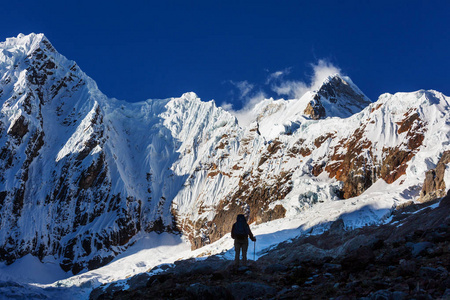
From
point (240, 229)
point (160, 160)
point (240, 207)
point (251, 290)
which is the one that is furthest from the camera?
point (160, 160)

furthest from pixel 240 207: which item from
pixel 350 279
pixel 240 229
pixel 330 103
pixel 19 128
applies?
pixel 350 279

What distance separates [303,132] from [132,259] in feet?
190

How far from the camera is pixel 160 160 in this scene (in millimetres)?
154875

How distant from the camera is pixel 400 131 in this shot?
321ft

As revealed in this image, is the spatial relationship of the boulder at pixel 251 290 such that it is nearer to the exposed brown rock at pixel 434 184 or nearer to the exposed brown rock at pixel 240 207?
the exposed brown rock at pixel 434 184

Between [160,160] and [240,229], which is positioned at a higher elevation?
[160,160]

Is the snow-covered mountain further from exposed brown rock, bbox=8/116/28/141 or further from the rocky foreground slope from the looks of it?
the rocky foreground slope

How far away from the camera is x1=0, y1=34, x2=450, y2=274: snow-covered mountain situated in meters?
97.3

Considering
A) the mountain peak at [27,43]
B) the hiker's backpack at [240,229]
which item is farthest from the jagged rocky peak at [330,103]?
the hiker's backpack at [240,229]

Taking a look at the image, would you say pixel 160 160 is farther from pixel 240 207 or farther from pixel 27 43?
pixel 27 43

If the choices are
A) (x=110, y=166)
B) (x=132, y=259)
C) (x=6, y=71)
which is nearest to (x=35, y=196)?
(x=110, y=166)

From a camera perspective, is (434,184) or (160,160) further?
(160,160)

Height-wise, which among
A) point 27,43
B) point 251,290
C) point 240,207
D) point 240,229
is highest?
point 27,43

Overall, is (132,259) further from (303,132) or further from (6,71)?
(6,71)
